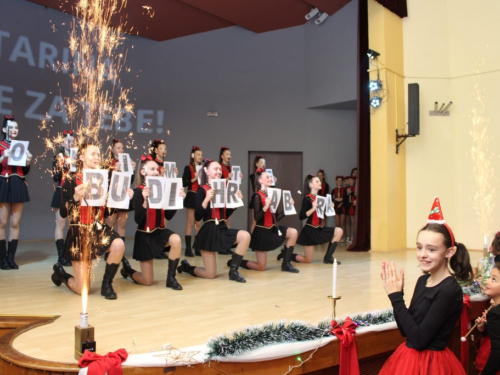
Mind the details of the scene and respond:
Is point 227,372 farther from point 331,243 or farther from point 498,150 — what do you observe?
point 498,150

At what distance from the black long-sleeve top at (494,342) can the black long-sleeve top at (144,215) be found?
2955 millimetres

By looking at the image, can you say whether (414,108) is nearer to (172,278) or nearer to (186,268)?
(186,268)

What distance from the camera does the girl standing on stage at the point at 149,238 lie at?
14.5ft

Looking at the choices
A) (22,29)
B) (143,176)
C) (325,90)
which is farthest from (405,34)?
(22,29)

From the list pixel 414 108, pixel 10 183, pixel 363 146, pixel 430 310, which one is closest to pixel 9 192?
pixel 10 183

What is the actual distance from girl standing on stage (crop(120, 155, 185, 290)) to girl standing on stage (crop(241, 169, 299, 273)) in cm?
132

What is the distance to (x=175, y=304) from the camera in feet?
12.2

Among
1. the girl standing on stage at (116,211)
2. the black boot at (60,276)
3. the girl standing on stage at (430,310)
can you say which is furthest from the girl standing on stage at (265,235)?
the girl standing on stage at (430,310)

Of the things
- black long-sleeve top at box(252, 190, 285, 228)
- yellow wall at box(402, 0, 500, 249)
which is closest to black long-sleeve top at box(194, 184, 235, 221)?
black long-sleeve top at box(252, 190, 285, 228)

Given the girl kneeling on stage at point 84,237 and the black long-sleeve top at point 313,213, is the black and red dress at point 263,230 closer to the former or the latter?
the black long-sleeve top at point 313,213

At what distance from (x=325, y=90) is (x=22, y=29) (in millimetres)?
5601

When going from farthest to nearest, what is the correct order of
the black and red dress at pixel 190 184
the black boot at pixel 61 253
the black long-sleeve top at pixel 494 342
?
the black and red dress at pixel 190 184
the black boot at pixel 61 253
the black long-sleeve top at pixel 494 342

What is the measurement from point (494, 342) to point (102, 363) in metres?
2.02

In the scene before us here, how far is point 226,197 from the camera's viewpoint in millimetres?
5195
